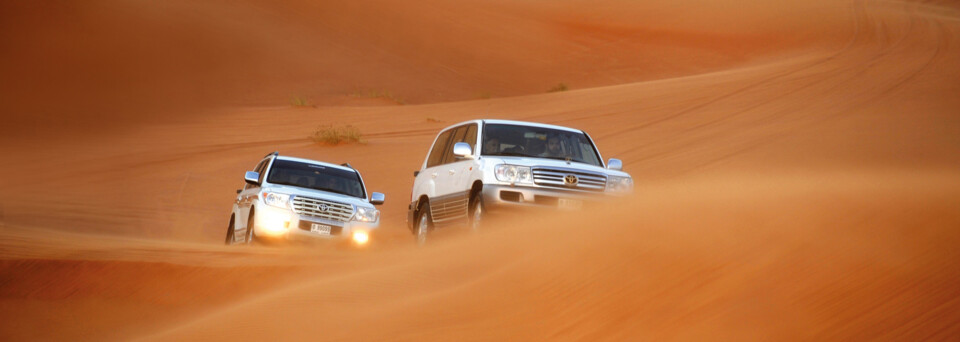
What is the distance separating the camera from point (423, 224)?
13.6 metres

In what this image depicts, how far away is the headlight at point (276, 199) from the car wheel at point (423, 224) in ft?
6.16

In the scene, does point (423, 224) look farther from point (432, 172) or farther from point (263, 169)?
point (263, 169)

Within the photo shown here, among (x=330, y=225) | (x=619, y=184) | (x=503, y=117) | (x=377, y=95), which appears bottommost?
(x=619, y=184)

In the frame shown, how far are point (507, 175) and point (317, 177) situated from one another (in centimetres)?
470

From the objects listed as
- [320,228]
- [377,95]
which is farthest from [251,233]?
[377,95]

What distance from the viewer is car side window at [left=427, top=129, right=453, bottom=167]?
14.2 metres

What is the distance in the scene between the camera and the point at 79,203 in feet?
70.1

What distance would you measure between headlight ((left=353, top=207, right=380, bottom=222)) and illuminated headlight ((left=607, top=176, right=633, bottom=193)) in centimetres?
394

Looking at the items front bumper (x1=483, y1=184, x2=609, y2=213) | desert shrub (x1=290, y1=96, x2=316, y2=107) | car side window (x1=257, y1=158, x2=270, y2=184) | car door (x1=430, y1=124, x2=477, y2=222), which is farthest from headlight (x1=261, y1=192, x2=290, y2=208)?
desert shrub (x1=290, y1=96, x2=316, y2=107)

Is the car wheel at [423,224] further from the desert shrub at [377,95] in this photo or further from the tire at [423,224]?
the desert shrub at [377,95]

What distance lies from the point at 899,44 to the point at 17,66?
107 ft

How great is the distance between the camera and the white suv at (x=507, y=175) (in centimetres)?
1169

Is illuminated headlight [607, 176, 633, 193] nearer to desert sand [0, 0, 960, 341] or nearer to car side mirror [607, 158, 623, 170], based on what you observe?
desert sand [0, 0, 960, 341]

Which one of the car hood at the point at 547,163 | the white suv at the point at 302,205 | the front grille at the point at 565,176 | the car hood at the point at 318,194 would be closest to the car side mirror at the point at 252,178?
the white suv at the point at 302,205
